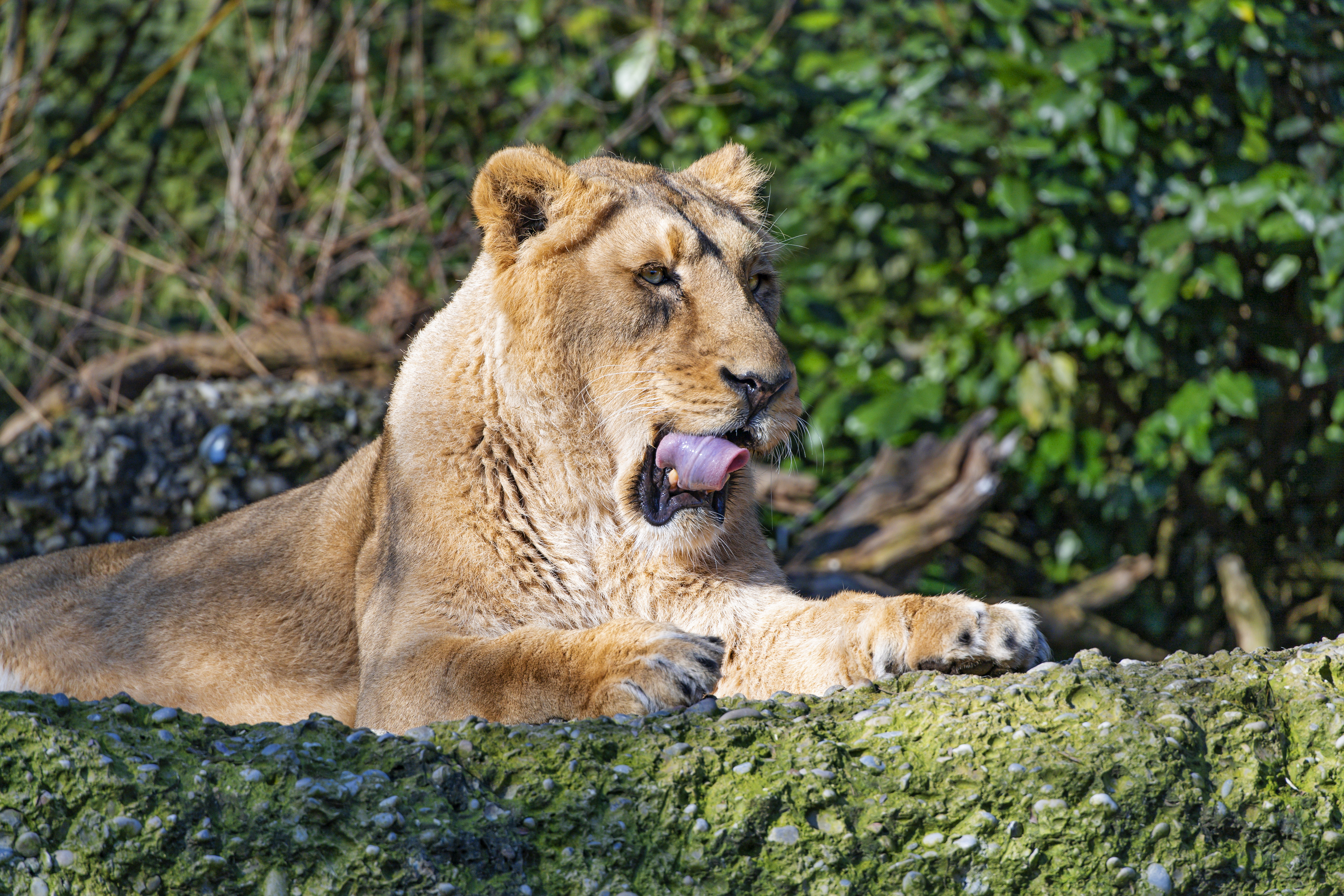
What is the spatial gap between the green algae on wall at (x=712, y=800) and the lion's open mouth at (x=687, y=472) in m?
0.84

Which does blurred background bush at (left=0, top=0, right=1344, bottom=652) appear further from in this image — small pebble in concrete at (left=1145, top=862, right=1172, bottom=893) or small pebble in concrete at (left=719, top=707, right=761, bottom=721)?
small pebble in concrete at (left=1145, top=862, right=1172, bottom=893)

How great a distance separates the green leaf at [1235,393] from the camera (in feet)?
19.0

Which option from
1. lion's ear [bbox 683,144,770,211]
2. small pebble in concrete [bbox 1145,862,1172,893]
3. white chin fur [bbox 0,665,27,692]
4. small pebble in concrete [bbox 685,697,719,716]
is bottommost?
white chin fur [bbox 0,665,27,692]

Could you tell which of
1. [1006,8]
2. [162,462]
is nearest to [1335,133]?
[1006,8]

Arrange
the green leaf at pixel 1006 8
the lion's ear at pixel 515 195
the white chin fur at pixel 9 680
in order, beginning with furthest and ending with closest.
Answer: the green leaf at pixel 1006 8 < the white chin fur at pixel 9 680 < the lion's ear at pixel 515 195

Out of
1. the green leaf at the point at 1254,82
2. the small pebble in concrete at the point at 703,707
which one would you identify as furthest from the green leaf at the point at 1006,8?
the small pebble in concrete at the point at 703,707

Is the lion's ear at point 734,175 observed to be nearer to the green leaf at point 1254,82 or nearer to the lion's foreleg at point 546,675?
the lion's foreleg at point 546,675

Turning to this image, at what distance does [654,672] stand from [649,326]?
106cm

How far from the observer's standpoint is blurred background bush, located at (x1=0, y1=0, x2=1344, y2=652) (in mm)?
5832

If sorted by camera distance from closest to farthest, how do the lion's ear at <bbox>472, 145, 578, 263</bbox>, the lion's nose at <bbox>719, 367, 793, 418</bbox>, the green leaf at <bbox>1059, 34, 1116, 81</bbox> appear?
the lion's nose at <bbox>719, 367, 793, 418</bbox>, the lion's ear at <bbox>472, 145, 578, 263</bbox>, the green leaf at <bbox>1059, 34, 1116, 81</bbox>

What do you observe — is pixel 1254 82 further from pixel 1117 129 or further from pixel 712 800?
pixel 712 800

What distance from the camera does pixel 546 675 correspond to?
2.84m

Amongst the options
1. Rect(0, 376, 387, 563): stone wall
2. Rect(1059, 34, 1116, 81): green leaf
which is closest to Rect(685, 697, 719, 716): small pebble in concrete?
Rect(0, 376, 387, 563): stone wall

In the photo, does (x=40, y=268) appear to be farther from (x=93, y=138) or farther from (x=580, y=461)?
(x=580, y=461)
